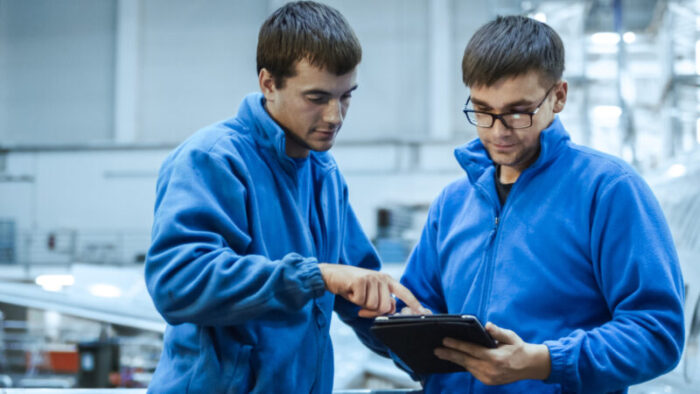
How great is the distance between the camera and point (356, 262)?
1569 mm

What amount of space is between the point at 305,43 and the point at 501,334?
636mm

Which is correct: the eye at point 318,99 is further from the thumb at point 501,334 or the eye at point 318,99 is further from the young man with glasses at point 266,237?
the thumb at point 501,334

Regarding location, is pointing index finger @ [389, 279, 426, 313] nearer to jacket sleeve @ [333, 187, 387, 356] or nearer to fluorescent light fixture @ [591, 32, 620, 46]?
jacket sleeve @ [333, 187, 387, 356]

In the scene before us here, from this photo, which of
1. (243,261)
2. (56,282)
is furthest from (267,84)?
(56,282)

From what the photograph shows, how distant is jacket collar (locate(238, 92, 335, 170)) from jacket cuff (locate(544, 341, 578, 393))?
1.94 ft

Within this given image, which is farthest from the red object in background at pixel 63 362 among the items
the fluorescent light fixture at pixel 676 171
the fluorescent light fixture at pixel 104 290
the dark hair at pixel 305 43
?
the dark hair at pixel 305 43

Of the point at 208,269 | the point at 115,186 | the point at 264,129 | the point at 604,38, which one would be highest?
the point at 604,38

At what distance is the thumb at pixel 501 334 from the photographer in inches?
43.8

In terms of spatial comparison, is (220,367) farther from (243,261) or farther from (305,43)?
(305,43)

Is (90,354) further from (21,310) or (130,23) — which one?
(130,23)

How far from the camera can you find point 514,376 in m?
1.13

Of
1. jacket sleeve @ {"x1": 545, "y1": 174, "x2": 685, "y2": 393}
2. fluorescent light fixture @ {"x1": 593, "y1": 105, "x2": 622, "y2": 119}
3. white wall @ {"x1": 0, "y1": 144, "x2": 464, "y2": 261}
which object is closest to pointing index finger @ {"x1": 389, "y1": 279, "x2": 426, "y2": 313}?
jacket sleeve @ {"x1": 545, "y1": 174, "x2": 685, "y2": 393}

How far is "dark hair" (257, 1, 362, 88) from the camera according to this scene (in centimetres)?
126

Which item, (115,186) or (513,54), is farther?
(115,186)
